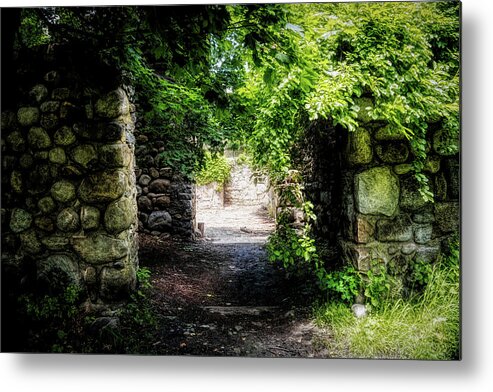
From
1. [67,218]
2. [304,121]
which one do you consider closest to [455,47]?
[304,121]

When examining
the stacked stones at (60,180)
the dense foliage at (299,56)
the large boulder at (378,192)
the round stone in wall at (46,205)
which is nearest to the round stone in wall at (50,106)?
the stacked stones at (60,180)

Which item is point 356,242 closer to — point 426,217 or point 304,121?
point 426,217

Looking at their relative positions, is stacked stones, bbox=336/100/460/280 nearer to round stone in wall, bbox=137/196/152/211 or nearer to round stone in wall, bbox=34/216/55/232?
round stone in wall, bbox=137/196/152/211

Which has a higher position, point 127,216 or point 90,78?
point 90,78

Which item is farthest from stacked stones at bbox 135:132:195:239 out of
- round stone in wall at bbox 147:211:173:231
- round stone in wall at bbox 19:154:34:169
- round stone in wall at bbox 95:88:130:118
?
round stone in wall at bbox 19:154:34:169

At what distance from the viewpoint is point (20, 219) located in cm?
188

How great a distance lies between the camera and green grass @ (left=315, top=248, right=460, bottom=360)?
5.62 ft

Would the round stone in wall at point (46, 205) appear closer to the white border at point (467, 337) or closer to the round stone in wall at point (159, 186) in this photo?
the round stone in wall at point (159, 186)

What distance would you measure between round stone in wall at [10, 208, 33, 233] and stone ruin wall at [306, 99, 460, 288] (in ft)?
5.90

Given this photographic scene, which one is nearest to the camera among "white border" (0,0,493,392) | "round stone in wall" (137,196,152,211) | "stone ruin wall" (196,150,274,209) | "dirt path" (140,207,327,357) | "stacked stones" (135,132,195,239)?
"white border" (0,0,493,392)

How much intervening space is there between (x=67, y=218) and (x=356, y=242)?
160 cm

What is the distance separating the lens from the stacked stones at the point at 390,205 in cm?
186

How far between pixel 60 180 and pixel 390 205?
182cm

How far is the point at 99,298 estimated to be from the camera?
1885 mm
